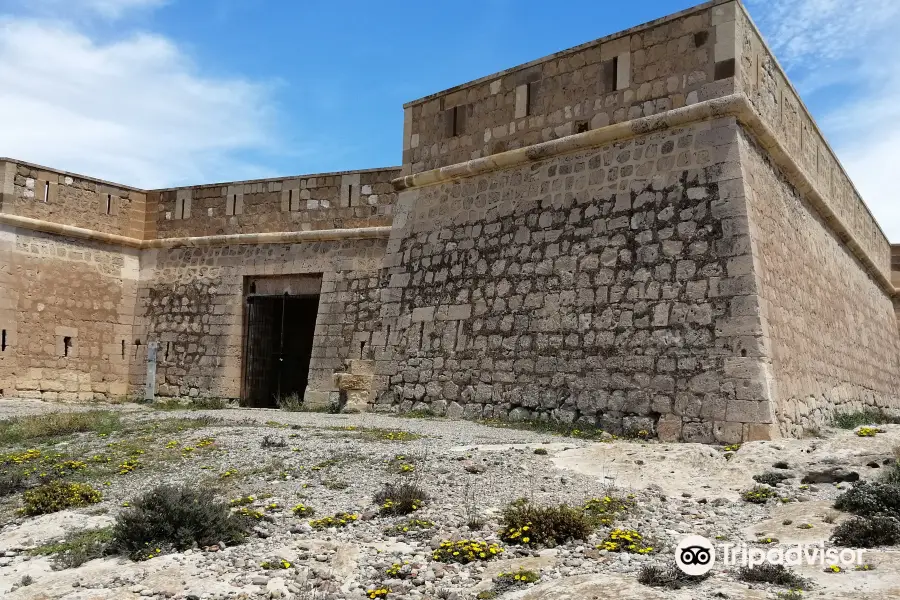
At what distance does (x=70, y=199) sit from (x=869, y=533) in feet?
46.4

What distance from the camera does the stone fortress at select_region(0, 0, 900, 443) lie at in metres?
8.25

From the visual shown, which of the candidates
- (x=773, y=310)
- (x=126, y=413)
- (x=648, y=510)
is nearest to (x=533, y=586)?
(x=648, y=510)

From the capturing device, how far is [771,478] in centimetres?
594

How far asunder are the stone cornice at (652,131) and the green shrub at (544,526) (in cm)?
524

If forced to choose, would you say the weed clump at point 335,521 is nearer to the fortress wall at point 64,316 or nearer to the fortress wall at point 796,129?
the fortress wall at point 796,129

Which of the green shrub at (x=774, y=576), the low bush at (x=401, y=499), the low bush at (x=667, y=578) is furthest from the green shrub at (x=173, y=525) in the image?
the green shrub at (x=774, y=576)

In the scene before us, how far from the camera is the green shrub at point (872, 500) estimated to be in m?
4.68

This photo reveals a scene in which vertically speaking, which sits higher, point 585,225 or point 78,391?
point 585,225

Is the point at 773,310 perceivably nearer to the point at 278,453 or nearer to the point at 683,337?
the point at 683,337

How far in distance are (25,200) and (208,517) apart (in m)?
11.2

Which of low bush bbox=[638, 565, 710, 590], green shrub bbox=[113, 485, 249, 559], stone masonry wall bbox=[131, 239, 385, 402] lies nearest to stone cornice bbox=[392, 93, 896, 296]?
stone masonry wall bbox=[131, 239, 385, 402]

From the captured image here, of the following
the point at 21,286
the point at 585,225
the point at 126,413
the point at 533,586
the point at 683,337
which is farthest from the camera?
the point at 21,286

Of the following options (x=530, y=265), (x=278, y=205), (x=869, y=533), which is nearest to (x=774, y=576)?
(x=869, y=533)

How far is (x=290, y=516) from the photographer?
516 centimetres
